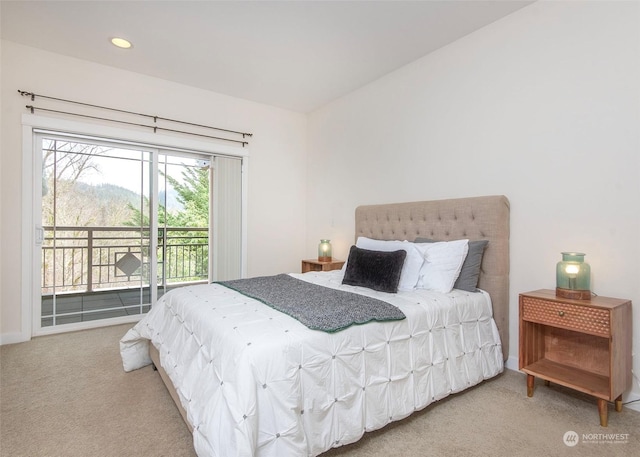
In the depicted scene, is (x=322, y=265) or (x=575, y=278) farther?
(x=322, y=265)

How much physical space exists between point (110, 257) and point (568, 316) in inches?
165

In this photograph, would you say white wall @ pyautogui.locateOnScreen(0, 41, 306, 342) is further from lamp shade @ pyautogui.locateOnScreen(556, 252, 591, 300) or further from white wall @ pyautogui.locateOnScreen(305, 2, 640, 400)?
lamp shade @ pyautogui.locateOnScreen(556, 252, 591, 300)

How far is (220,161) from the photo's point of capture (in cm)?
423

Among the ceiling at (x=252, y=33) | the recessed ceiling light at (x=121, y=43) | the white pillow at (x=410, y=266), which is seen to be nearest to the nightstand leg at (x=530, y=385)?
the white pillow at (x=410, y=266)

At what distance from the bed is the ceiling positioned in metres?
1.54

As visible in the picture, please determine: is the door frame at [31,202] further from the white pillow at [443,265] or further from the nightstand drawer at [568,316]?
the nightstand drawer at [568,316]

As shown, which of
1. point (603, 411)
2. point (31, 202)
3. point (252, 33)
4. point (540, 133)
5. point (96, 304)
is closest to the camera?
point (603, 411)

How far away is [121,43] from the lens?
3.03 meters

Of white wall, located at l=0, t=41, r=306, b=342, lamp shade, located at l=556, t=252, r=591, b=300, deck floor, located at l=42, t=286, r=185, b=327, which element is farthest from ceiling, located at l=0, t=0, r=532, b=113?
deck floor, located at l=42, t=286, r=185, b=327

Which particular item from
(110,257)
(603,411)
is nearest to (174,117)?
(110,257)

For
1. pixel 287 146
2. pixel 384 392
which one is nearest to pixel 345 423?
pixel 384 392

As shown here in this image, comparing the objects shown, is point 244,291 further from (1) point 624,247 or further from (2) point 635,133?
(2) point 635,133

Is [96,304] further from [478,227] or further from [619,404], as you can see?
[619,404]

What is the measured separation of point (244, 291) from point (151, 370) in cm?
100
